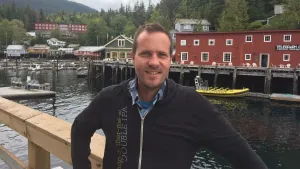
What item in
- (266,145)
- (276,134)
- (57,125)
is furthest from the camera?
(276,134)

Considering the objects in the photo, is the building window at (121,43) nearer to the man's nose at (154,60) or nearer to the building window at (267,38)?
the building window at (267,38)

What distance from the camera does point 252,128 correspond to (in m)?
20.8

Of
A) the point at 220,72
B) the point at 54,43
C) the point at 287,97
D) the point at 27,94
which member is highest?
the point at 54,43

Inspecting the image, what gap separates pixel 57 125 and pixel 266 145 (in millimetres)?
16074

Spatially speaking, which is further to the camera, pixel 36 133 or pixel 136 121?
pixel 36 133

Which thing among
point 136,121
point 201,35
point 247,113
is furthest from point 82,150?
point 201,35

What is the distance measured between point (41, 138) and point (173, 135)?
1.43 metres

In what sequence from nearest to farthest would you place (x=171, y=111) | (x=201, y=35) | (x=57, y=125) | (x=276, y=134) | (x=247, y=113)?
(x=171, y=111) < (x=57, y=125) < (x=276, y=134) < (x=247, y=113) < (x=201, y=35)

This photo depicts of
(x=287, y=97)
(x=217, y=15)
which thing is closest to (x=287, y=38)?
(x=287, y=97)

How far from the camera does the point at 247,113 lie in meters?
25.7

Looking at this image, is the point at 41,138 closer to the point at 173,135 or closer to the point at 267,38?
the point at 173,135

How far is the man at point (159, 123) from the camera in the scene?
176 centimetres

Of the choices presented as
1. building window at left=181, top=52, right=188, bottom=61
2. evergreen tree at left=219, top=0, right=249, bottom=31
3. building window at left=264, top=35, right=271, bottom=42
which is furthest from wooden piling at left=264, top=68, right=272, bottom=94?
evergreen tree at left=219, top=0, right=249, bottom=31

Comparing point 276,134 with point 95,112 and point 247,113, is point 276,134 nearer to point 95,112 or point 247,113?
point 247,113
